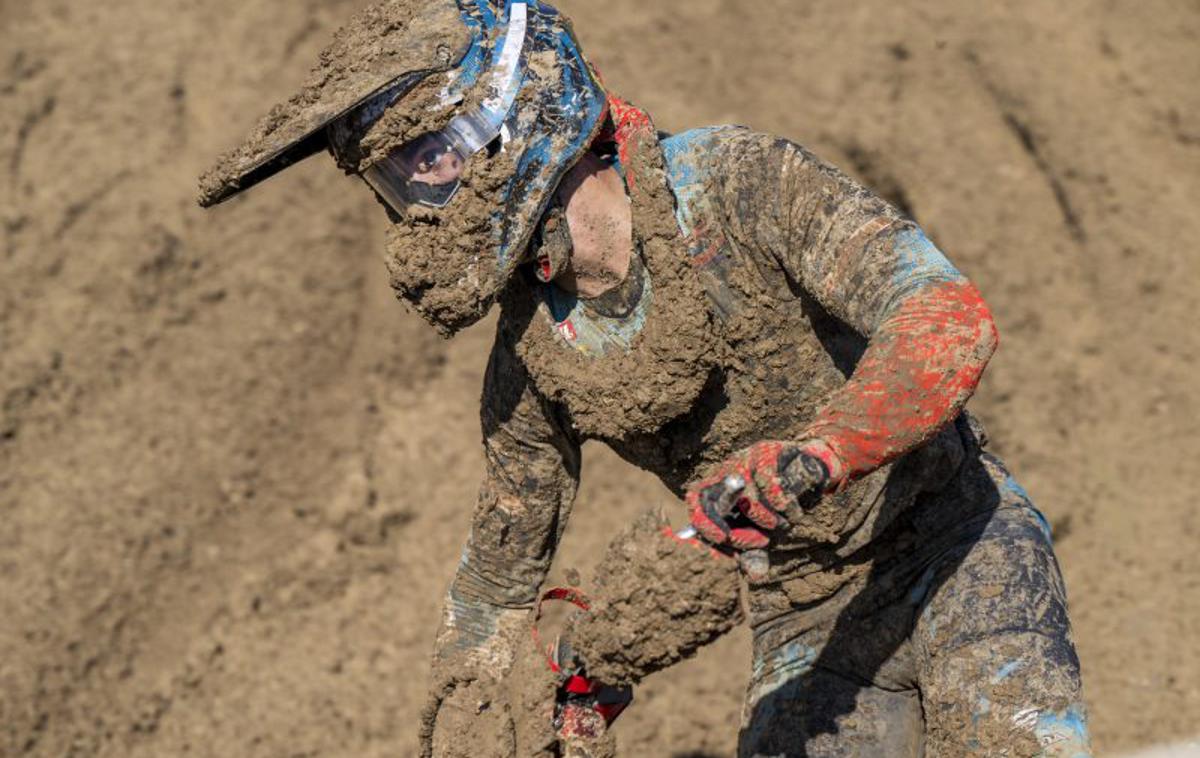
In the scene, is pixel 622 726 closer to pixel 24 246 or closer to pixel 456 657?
pixel 456 657

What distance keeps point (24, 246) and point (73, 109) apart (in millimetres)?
985

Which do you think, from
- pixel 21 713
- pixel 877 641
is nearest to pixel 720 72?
pixel 21 713

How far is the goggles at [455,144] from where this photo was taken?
319 cm

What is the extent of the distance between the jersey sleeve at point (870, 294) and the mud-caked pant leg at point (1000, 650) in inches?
25.1

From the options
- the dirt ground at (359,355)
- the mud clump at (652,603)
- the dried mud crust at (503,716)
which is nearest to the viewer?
the mud clump at (652,603)

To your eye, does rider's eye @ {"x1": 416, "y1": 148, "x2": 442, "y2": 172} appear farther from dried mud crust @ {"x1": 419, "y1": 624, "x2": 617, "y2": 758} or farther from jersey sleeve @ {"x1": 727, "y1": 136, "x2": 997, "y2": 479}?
dried mud crust @ {"x1": 419, "y1": 624, "x2": 617, "y2": 758}

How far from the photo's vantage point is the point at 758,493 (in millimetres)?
2566

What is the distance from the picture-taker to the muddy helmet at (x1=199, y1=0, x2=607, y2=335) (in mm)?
3168

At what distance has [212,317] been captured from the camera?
748cm

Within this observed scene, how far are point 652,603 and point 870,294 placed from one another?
735 mm

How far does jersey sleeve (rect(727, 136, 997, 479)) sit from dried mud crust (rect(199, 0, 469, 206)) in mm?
698

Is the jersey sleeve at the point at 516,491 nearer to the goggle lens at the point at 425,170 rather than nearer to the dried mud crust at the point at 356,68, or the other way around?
the goggle lens at the point at 425,170

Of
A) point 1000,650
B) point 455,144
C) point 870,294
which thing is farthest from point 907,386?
point 455,144

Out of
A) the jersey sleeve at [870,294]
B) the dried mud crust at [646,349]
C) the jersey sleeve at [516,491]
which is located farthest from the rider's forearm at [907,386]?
the jersey sleeve at [516,491]
